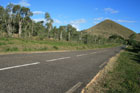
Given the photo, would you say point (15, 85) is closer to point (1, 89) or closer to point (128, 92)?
point (1, 89)

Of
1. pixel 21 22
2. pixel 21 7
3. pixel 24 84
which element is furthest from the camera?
pixel 21 22

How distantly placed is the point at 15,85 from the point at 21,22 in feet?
202

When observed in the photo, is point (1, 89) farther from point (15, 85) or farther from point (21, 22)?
point (21, 22)

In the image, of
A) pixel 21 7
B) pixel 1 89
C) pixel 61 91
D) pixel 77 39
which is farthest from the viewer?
pixel 77 39

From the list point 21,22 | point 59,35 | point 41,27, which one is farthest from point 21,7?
point 59,35

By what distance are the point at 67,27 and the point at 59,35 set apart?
8.28 meters

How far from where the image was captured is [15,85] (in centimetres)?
349

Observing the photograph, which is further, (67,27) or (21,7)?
(67,27)

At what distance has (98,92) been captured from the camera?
352cm

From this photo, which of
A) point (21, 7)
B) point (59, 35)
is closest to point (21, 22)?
point (21, 7)

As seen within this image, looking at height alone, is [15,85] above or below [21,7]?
below

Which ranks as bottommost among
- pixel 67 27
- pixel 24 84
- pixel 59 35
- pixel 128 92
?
pixel 128 92

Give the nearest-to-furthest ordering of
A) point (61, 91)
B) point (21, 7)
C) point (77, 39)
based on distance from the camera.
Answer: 1. point (61, 91)
2. point (21, 7)
3. point (77, 39)

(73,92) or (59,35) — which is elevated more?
(59,35)
